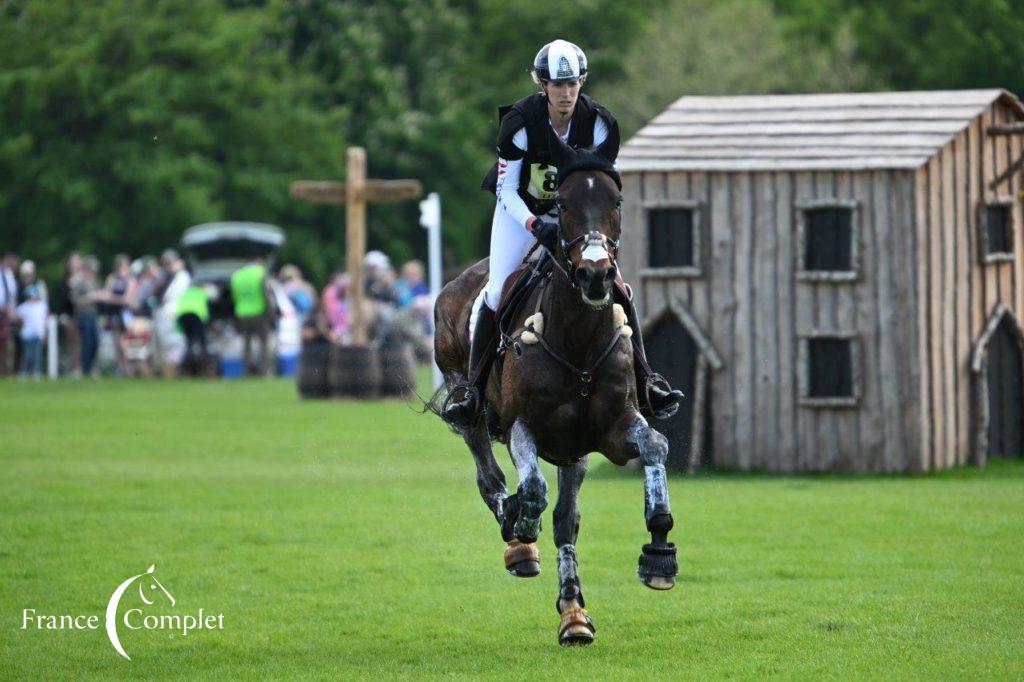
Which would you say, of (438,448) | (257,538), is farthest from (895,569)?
(438,448)

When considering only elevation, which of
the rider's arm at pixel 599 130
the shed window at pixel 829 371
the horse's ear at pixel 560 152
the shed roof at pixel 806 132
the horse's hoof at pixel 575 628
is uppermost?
the shed roof at pixel 806 132

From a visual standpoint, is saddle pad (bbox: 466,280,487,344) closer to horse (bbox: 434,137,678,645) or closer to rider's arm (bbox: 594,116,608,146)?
horse (bbox: 434,137,678,645)

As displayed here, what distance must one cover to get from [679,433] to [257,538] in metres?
6.87

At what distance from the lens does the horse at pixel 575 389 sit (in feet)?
Result: 35.4

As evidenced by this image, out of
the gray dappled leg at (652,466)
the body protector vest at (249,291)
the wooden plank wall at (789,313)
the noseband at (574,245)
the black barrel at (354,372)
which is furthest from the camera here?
the body protector vest at (249,291)

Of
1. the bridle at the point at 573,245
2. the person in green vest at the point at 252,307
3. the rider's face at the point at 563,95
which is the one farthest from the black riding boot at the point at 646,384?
the person in green vest at the point at 252,307

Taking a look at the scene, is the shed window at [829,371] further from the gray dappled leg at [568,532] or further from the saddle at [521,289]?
the saddle at [521,289]

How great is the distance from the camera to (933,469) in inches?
861

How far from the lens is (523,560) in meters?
11.9

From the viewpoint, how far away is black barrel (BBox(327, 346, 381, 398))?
1341 inches

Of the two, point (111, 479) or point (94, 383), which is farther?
point (94, 383)

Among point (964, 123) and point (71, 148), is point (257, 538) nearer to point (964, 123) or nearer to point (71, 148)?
point (964, 123)

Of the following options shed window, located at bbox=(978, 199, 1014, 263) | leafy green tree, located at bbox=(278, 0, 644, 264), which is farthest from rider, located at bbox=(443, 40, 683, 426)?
leafy green tree, located at bbox=(278, 0, 644, 264)

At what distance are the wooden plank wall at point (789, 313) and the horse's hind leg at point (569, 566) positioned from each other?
9657 mm
